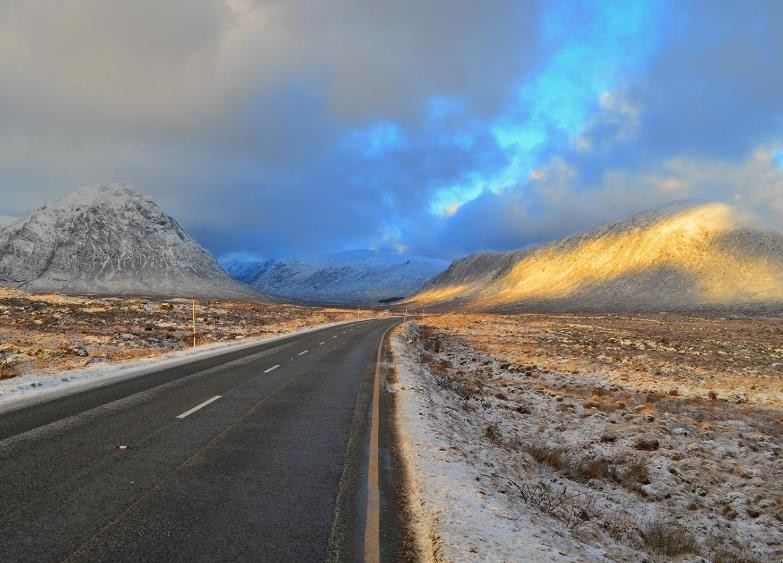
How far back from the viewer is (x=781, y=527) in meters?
7.32

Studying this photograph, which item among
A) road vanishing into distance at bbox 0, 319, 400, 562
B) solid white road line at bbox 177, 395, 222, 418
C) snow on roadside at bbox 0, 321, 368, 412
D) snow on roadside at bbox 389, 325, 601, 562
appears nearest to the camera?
road vanishing into distance at bbox 0, 319, 400, 562

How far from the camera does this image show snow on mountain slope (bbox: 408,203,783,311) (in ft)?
419

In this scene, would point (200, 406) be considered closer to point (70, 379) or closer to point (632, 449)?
point (70, 379)

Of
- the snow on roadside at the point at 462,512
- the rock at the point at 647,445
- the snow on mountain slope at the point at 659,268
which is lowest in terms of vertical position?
the rock at the point at 647,445

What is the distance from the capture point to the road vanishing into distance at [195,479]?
4.51 metres

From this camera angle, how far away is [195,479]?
6.07 m

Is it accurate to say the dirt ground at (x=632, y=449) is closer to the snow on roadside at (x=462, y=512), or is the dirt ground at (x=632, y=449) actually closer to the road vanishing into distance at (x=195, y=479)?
the snow on roadside at (x=462, y=512)

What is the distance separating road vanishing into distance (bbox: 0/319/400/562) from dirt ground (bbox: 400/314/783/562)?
192 cm

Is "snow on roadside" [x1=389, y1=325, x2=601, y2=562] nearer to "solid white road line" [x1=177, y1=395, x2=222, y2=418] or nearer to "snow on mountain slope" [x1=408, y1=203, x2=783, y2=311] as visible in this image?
"solid white road line" [x1=177, y1=395, x2=222, y2=418]

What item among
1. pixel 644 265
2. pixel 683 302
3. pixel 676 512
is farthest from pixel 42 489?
pixel 644 265

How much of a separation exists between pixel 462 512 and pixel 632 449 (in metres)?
6.81

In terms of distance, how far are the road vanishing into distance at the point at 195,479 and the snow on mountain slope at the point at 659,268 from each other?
433ft

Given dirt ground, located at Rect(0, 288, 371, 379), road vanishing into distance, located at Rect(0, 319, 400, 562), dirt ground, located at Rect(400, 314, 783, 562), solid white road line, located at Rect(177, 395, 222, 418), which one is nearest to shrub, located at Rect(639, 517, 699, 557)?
dirt ground, located at Rect(400, 314, 783, 562)

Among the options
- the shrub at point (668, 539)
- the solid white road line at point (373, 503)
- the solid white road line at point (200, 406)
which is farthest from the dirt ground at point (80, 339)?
the shrub at point (668, 539)
